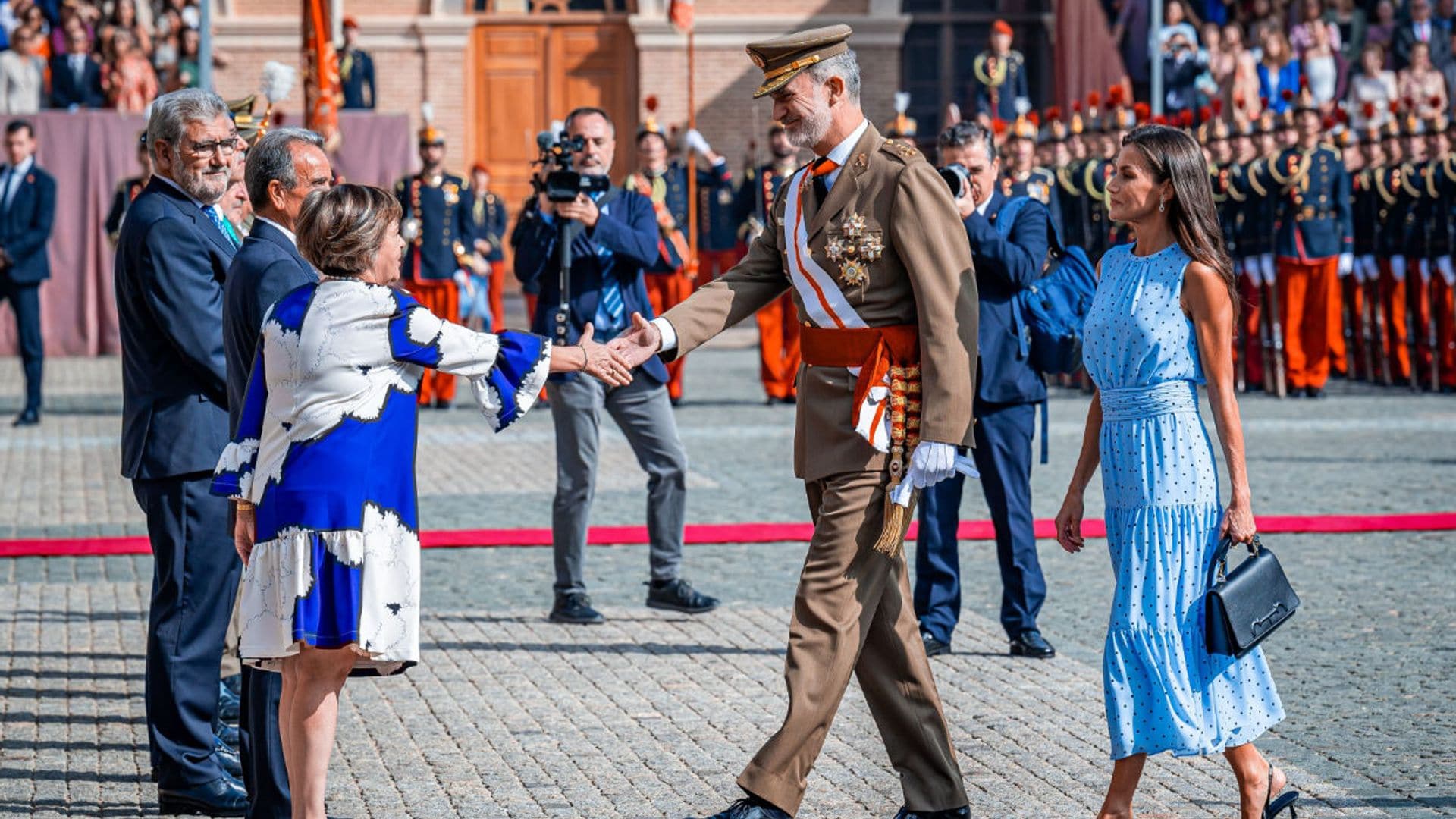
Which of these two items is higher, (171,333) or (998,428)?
(171,333)

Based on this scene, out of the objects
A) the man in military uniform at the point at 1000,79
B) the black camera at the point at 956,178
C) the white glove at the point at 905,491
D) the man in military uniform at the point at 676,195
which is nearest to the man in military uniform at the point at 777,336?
the man in military uniform at the point at 676,195

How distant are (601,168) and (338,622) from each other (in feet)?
12.7

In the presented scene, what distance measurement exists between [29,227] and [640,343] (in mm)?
11763

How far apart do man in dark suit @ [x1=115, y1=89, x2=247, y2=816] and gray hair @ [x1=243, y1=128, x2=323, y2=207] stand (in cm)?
38

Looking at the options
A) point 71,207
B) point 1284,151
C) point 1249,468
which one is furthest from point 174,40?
point 1249,468

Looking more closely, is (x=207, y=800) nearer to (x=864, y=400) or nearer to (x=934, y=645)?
(x=864, y=400)

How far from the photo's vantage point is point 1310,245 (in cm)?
1678

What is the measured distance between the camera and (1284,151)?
16.8 meters

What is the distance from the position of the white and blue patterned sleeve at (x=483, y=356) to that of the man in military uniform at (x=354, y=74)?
→ 58.9 ft

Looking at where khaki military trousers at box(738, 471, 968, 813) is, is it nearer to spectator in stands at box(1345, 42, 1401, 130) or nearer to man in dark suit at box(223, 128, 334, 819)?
man in dark suit at box(223, 128, 334, 819)

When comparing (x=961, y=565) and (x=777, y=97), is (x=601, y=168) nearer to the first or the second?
(x=961, y=565)

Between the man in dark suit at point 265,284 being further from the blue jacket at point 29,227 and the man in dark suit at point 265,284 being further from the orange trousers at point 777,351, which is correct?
the orange trousers at point 777,351

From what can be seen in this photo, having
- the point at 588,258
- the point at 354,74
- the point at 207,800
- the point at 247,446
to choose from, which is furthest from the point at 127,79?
the point at 247,446

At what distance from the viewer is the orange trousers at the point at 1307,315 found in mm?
16750
